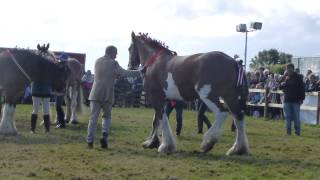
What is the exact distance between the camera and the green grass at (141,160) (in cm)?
894

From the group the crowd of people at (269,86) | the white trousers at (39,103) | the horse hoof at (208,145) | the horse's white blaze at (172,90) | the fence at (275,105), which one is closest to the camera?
the horse hoof at (208,145)

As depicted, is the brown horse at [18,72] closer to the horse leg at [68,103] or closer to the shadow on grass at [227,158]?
the horse leg at [68,103]

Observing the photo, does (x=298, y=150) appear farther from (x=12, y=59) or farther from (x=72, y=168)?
(x=12, y=59)

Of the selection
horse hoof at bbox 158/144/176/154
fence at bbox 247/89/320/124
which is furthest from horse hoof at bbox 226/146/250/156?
fence at bbox 247/89/320/124

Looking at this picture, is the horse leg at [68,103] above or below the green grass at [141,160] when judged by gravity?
above

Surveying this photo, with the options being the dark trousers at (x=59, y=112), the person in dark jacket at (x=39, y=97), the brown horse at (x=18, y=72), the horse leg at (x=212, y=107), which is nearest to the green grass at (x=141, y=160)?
the horse leg at (x=212, y=107)

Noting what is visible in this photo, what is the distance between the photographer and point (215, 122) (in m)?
10.8

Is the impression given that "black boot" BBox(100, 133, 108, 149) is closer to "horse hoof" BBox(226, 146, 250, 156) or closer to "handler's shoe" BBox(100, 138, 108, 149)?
"handler's shoe" BBox(100, 138, 108, 149)

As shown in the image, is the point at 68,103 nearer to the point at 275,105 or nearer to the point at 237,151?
the point at 237,151

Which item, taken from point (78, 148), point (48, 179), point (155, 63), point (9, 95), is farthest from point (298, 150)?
point (9, 95)

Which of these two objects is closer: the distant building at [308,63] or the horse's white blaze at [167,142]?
the horse's white blaze at [167,142]

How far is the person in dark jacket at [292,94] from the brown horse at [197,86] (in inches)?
188

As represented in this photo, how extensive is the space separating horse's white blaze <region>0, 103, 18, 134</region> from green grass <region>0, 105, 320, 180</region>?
34cm

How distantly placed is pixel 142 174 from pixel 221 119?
2467 mm
